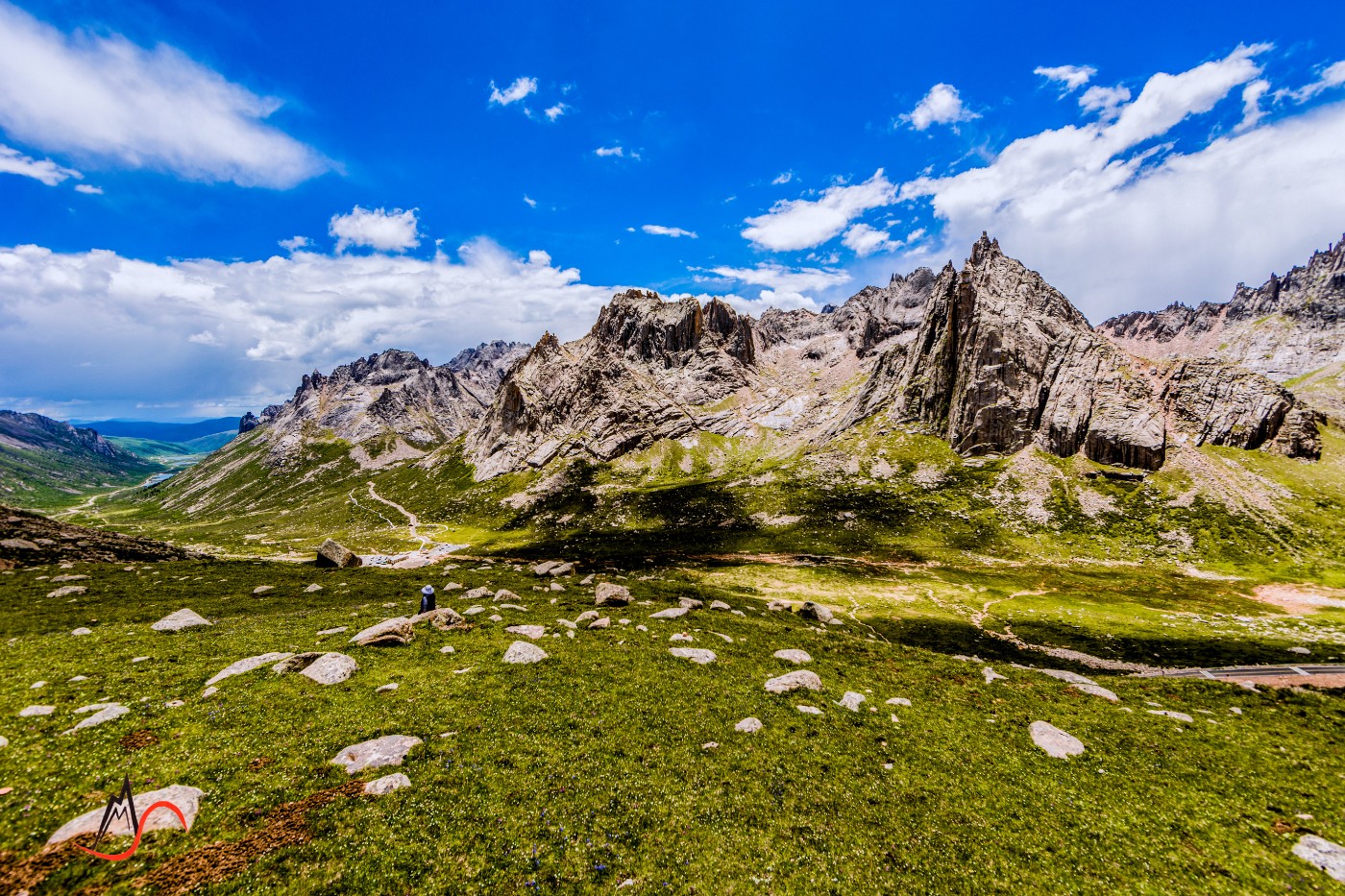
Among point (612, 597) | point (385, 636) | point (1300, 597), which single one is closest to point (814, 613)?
point (612, 597)

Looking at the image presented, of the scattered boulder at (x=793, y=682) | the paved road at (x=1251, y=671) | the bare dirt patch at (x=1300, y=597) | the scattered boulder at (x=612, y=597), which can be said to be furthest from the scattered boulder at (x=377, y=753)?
the bare dirt patch at (x=1300, y=597)

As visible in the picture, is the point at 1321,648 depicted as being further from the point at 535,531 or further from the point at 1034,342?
the point at 535,531

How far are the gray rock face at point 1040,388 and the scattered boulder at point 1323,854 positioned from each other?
456 ft

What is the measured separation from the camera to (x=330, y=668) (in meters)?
23.8

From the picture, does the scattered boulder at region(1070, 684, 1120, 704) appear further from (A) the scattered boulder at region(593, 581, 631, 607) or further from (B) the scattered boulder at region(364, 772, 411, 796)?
(B) the scattered boulder at region(364, 772, 411, 796)

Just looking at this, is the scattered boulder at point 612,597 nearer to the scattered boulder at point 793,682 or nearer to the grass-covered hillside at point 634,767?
the grass-covered hillside at point 634,767

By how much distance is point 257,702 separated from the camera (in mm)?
20312

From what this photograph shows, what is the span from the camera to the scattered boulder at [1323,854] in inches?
628

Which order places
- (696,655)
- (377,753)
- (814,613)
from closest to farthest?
1. (377,753)
2. (696,655)
3. (814,613)

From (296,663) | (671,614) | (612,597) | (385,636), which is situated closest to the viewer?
(296,663)

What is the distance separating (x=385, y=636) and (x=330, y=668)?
453 centimetres

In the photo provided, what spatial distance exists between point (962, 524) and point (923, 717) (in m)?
104

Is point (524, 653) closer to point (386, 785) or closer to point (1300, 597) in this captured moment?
point (386, 785)

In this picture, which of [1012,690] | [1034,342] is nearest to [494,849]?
[1012,690]
